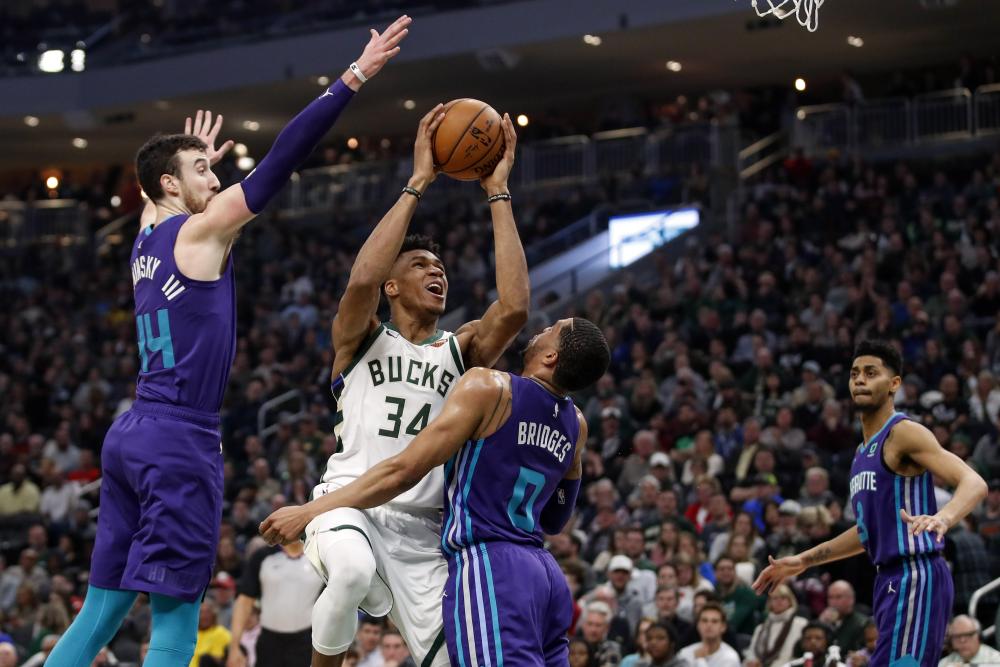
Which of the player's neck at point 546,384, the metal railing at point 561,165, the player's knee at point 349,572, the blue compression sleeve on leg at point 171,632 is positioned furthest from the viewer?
the metal railing at point 561,165

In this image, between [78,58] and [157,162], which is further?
[78,58]

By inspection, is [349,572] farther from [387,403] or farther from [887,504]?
[887,504]

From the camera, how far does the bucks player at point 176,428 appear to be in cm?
542

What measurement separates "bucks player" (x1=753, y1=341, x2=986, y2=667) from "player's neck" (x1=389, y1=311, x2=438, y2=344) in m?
2.26

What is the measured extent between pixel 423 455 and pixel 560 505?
987 mm

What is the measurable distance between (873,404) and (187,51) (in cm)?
2173

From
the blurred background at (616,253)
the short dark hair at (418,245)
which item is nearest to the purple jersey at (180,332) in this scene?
the short dark hair at (418,245)

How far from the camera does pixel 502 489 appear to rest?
5.69 m

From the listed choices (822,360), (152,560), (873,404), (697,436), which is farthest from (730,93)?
(152,560)

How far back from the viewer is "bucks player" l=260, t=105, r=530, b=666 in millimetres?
5832

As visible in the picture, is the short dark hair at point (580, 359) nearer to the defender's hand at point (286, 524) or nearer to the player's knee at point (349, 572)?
the player's knee at point (349, 572)

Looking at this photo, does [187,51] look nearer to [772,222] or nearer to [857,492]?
[772,222]

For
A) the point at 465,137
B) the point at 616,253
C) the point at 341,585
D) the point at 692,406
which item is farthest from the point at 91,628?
the point at 616,253

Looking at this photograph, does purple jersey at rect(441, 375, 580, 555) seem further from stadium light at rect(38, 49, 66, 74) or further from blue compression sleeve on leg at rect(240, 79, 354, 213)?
stadium light at rect(38, 49, 66, 74)
